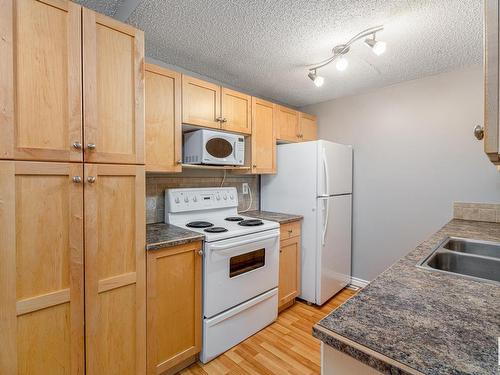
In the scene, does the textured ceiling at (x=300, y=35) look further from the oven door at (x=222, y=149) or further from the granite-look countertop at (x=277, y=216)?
the granite-look countertop at (x=277, y=216)

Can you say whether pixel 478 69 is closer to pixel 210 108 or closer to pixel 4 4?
pixel 210 108

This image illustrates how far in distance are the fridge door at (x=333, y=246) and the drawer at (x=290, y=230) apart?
0.22 metres

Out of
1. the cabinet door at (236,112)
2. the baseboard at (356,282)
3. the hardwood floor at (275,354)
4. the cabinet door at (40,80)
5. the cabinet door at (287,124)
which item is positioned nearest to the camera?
the cabinet door at (40,80)

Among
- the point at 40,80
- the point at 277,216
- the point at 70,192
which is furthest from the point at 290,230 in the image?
the point at 40,80

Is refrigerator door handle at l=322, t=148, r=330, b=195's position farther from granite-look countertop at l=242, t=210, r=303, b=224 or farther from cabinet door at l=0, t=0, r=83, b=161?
cabinet door at l=0, t=0, r=83, b=161

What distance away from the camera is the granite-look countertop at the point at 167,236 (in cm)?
155

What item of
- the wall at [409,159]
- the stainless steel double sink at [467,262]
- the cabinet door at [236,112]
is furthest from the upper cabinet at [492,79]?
the wall at [409,159]

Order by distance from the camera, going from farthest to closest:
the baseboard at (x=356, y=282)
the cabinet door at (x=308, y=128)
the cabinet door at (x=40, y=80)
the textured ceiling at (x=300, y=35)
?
the cabinet door at (x=308, y=128), the baseboard at (x=356, y=282), the textured ceiling at (x=300, y=35), the cabinet door at (x=40, y=80)

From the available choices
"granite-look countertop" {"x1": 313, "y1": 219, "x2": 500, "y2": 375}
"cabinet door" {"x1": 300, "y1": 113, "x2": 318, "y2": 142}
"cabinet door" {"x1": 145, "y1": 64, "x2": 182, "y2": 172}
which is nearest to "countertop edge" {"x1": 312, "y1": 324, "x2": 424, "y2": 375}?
"granite-look countertop" {"x1": 313, "y1": 219, "x2": 500, "y2": 375}

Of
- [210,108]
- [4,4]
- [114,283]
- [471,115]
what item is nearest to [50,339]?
[114,283]

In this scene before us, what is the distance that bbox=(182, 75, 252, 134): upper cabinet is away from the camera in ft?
6.55

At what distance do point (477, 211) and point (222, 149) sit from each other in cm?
226

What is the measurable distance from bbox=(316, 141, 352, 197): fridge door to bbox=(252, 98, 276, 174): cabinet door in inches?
19.5

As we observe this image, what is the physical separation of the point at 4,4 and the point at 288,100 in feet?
8.71
